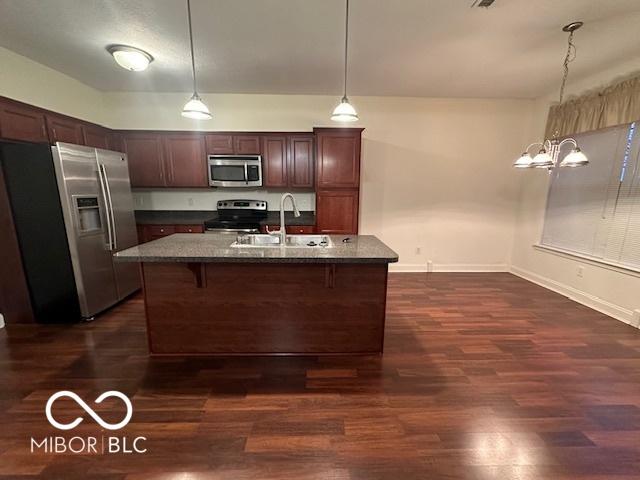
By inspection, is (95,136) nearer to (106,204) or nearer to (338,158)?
(106,204)

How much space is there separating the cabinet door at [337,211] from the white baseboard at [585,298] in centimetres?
285

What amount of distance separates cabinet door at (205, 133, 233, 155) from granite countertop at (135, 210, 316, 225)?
0.99m

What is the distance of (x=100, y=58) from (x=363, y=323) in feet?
12.9

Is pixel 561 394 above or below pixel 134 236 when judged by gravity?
below

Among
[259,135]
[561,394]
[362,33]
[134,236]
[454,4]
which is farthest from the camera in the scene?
[259,135]

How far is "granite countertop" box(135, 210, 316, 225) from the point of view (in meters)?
3.93

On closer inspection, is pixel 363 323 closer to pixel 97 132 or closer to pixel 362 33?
pixel 362 33

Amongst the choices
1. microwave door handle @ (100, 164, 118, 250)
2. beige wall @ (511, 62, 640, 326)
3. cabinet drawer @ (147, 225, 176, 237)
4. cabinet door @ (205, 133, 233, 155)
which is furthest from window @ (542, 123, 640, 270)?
microwave door handle @ (100, 164, 118, 250)

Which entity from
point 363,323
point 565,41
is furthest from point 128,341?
point 565,41

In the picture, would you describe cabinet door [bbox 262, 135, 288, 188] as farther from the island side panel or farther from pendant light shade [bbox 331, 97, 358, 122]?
the island side panel

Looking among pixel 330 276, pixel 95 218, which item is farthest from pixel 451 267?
pixel 95 218

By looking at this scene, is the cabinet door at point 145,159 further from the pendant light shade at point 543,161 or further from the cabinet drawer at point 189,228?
the pendant light shade at point 543,161

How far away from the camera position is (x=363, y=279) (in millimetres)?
2137

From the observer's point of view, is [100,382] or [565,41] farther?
[565,41]
